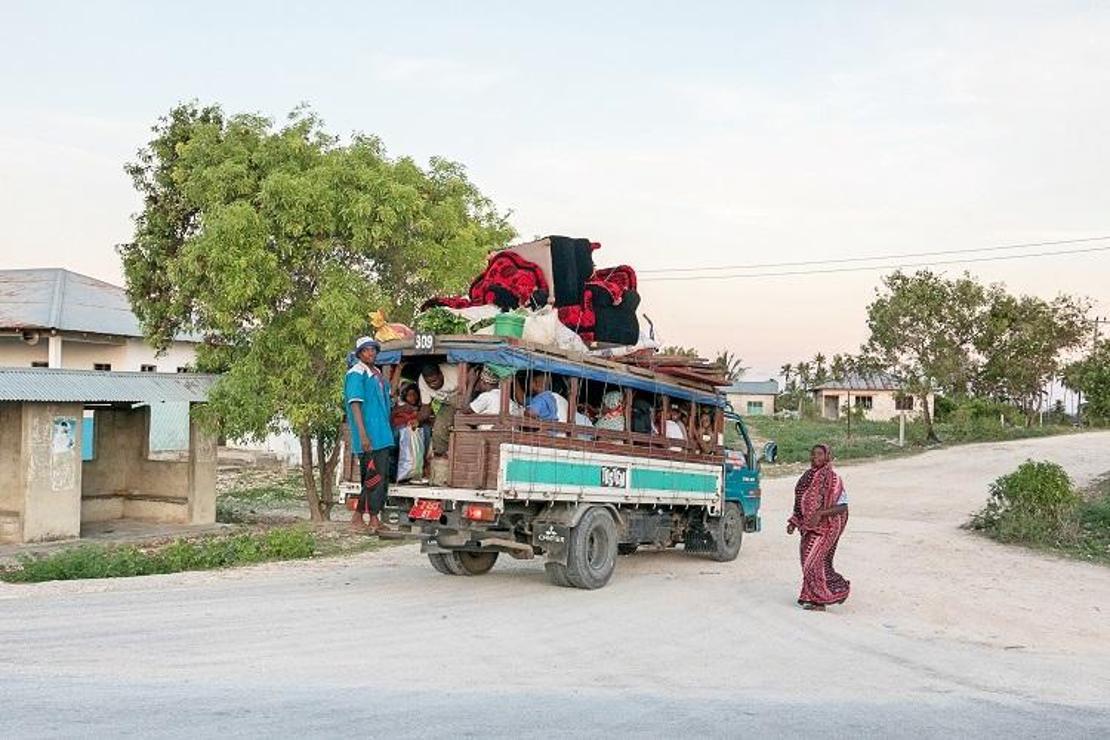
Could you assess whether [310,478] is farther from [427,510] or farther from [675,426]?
[427,510]

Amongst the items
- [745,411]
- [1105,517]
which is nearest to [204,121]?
[1105,517]

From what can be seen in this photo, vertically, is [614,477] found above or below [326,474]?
above

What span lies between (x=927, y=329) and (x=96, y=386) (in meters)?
37.4

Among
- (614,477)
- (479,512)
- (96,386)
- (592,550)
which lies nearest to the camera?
(479,512)

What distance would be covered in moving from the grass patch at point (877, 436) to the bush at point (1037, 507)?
878 inches

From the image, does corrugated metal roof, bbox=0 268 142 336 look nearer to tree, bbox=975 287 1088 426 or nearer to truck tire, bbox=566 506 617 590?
truck tire, bbox=566 506 617 590

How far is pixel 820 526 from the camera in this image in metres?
11.2

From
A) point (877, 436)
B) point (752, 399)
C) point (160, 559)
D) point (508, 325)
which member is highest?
point (752, 399)

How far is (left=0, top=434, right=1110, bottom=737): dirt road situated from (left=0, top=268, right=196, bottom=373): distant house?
16.9m

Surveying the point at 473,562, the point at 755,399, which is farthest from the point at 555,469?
the point at 755,399

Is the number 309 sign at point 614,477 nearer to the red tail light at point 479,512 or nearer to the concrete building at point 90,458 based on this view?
the red tail light at point 479,512

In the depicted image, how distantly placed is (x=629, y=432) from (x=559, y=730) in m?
6.86

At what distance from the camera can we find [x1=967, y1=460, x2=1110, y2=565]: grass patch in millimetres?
18156

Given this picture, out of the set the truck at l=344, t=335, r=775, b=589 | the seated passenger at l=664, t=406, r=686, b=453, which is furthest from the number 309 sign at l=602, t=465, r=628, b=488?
the seated passenger at l=664, t=406, r=686, b=453
